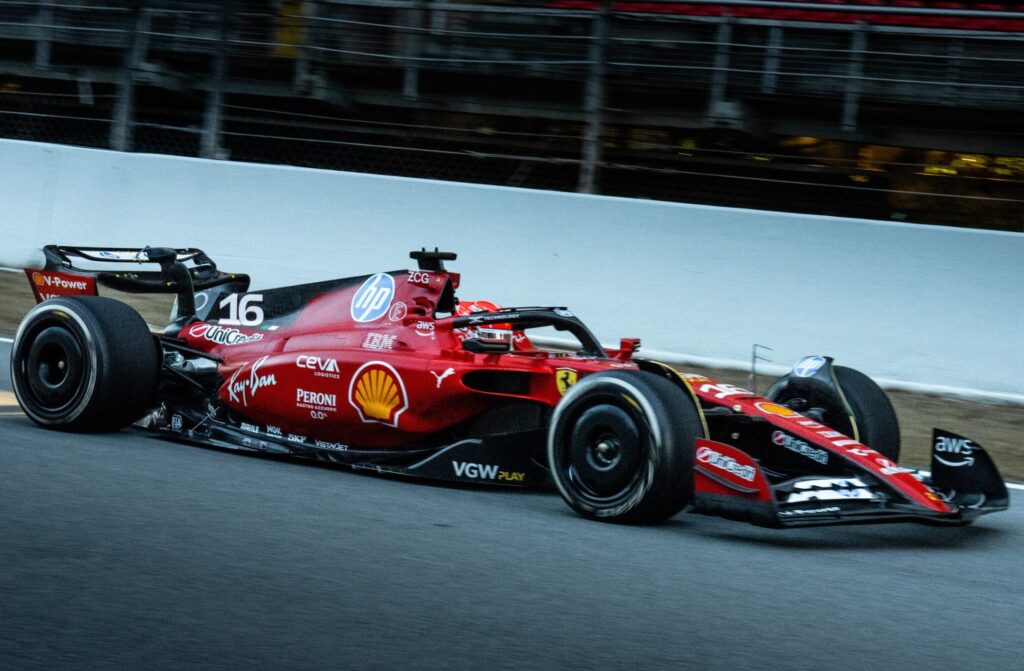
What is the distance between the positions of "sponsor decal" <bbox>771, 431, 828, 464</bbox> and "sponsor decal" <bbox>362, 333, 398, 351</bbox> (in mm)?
1826

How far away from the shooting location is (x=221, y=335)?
6867 millimetres

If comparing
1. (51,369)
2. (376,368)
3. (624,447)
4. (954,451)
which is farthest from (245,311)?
(954,451)

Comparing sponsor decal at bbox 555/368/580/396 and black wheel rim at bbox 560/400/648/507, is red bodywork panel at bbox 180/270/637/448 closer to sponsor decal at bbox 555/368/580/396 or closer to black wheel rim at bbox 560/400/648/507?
sponsor decal at bbox 555/368/580/396

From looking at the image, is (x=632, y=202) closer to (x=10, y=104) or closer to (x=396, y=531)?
(x=396, y=531)

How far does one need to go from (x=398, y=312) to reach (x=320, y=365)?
0.45 m

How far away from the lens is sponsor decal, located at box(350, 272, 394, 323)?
6.39 m

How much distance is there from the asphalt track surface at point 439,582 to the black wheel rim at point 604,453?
159 millimetres

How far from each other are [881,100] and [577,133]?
354cm

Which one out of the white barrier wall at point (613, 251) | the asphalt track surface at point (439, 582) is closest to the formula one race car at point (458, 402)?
the asphalt track surface at point (439, 582)

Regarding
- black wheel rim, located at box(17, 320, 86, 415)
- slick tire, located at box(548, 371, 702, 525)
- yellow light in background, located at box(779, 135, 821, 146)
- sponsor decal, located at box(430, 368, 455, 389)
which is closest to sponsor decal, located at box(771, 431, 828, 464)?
slick tire, located at box(548, 371, 702, 525)

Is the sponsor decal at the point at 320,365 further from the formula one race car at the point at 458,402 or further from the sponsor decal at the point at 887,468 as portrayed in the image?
the sponsor decal at the point at 887,468

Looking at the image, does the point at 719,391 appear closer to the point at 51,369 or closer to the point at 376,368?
the point at 376,368

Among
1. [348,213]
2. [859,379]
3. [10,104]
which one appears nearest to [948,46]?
[348,213]

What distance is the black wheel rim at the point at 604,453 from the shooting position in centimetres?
518
